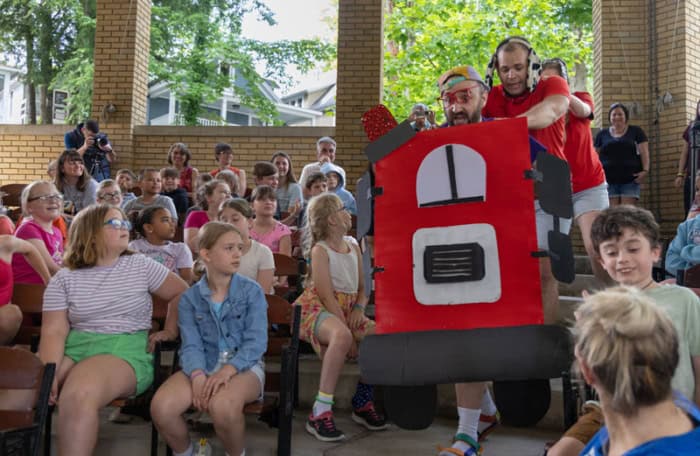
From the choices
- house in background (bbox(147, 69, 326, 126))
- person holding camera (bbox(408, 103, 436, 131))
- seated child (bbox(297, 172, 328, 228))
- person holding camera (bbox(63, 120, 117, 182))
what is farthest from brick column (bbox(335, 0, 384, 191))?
house in background (bbox(147, 69, 326, 126))

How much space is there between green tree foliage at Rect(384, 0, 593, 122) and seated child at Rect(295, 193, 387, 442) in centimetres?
1607

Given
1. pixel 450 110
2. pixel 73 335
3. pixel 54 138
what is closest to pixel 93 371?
pixel 73 335

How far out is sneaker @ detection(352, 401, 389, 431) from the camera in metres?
4.30

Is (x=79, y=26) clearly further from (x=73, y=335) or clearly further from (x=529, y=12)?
(x=73, y=335)

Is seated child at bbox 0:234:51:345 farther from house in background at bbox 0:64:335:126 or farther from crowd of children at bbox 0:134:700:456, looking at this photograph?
house in background at bbox 0:64:335:126

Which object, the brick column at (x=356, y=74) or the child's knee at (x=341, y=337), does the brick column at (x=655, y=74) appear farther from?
the child's knee at (x=341, y=337)

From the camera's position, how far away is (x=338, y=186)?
8.38 metres

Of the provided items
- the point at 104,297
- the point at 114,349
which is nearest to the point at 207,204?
the point at 104,297

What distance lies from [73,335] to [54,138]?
29.5 feet

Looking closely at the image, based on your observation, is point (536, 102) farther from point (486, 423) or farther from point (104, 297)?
point (104, 297)

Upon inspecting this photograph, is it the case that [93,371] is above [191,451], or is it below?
above

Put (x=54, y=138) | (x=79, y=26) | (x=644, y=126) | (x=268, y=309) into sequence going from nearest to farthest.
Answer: (x=268, y=309) < (x=644, y=126) < (x=54, y=138) < (x=79, y=26)

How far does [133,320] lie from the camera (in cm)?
378

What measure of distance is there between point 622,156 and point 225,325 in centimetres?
635
